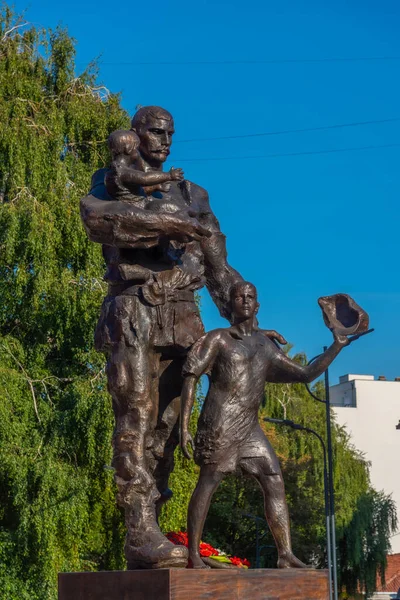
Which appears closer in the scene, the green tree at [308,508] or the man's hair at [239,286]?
the man's hair at [239,286]

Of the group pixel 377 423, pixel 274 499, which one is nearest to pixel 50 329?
pixel 274 499

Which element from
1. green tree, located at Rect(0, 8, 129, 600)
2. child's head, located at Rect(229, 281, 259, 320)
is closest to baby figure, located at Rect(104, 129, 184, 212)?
child's head, located at Rect(229, 281, 259, 320)

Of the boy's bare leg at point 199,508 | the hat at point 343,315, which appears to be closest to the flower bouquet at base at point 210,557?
the boy's bare leg at point 199,508

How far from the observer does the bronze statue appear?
24.7 ft

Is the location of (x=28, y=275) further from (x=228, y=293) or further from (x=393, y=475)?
(x=393, y=475)

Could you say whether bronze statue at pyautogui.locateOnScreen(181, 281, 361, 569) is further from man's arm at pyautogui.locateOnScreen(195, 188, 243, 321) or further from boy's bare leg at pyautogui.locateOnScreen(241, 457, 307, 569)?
man's arm at pyautogui.locateOnScreen(195, 188, 243, 321)

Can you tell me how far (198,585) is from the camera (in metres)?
6.79

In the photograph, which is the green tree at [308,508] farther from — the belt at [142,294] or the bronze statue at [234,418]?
the bronze statue at [234,418]

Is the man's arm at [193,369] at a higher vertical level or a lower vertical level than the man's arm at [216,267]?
lower

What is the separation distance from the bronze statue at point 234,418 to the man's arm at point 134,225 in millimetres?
517

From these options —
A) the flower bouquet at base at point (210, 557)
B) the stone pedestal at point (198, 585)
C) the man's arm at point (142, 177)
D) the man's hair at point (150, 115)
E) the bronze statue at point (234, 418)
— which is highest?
the man's hair at point (150, 115)

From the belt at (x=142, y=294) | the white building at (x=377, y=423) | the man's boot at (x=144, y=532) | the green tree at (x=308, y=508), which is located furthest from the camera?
the white building at (x=377, y=423)

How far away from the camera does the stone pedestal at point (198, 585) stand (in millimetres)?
6746

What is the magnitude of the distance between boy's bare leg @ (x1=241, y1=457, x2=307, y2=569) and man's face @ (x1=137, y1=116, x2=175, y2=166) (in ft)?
6.96
